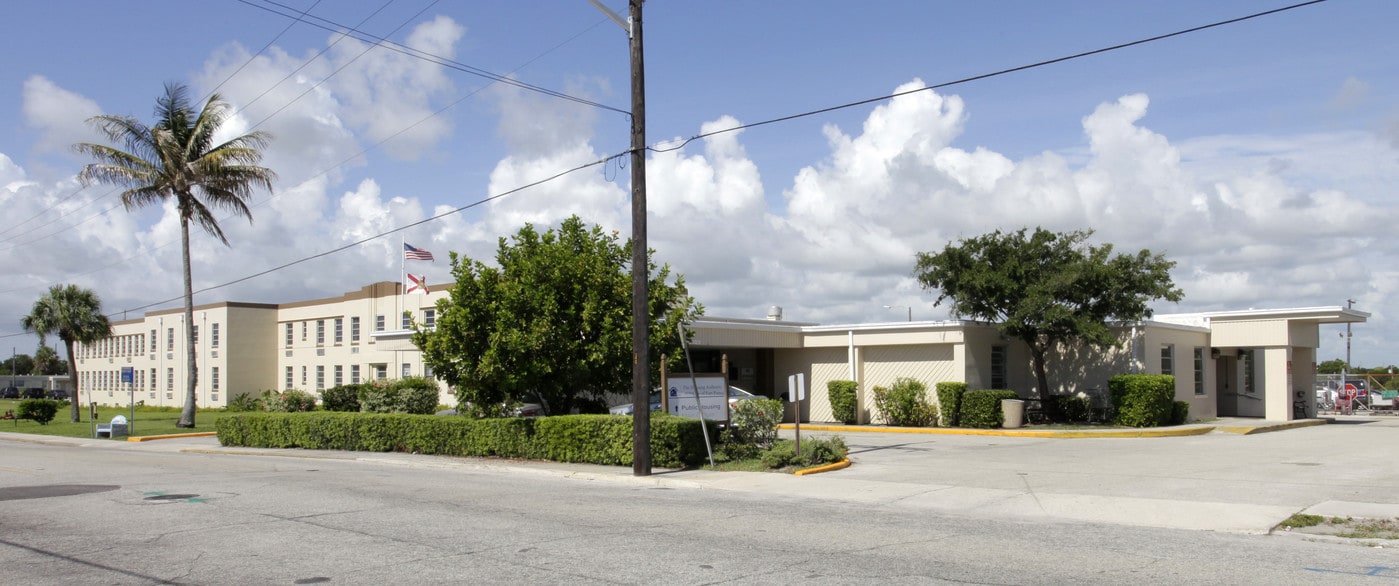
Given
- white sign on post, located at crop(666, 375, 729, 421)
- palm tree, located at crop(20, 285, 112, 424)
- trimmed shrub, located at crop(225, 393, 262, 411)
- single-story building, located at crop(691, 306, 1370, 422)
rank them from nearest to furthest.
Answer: white sign on post, located at crop(666, 375, 729, 421) → single-story building, located at crop(691, 306, 1370, 422) → trimmed shrub, located at crop(225, 393, 262, 411) → palm tree, located at crop(20, 285, 112, 424)

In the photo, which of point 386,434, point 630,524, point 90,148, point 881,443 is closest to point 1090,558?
point 630,524

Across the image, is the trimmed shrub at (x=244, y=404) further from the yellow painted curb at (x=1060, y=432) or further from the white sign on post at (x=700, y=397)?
the white sign on post at (x=700, y=397)

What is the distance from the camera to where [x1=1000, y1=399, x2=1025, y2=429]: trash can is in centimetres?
2716

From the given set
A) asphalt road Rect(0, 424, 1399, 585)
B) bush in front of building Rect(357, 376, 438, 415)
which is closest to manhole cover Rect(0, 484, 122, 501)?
asphalt road Rect(0, 424, 1399, 585)

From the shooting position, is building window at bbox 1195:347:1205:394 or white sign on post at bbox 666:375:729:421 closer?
white sign on post at bbox 666:375:729:421

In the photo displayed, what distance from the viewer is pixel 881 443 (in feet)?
77.9

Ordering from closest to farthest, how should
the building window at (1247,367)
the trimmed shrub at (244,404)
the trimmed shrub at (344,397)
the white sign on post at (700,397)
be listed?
the white sign on post at (700,397), the building window at (1247,367), the trimmed shrub at (344,397), the trimmed shrub at (244,404)

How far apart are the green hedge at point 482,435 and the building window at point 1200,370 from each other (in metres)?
20.0

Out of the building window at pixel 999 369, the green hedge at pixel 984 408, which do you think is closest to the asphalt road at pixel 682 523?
the green hedge at pixel 984 408

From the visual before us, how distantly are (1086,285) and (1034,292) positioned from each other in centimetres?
149

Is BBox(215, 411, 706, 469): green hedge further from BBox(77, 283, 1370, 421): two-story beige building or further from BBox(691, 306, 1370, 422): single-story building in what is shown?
BBox(691, 306, 1370, 422): single-story building

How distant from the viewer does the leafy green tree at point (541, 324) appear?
19.7 meters

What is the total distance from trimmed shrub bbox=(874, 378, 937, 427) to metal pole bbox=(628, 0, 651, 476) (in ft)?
42.7

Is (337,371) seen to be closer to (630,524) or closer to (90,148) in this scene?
(90,148)
